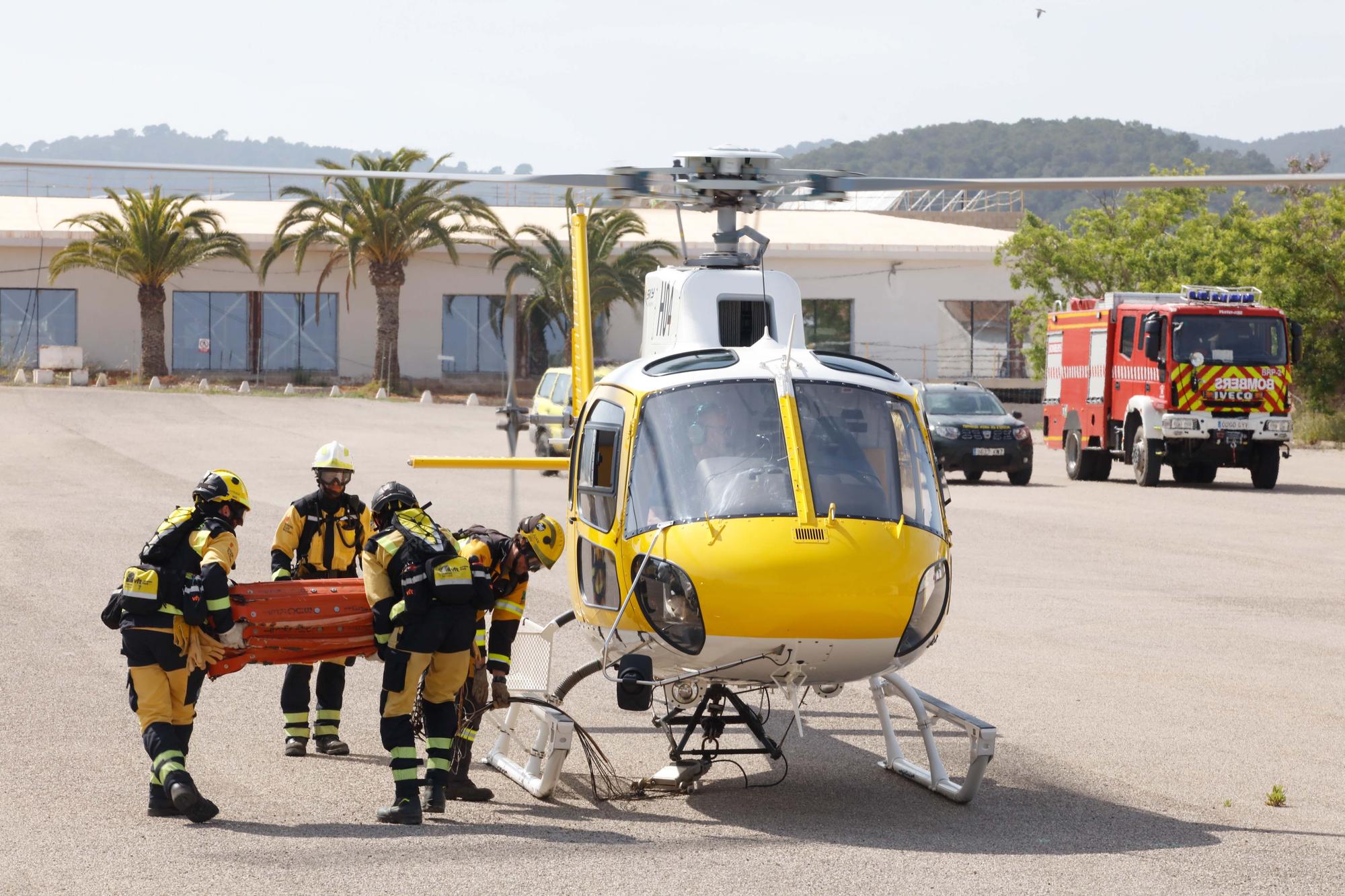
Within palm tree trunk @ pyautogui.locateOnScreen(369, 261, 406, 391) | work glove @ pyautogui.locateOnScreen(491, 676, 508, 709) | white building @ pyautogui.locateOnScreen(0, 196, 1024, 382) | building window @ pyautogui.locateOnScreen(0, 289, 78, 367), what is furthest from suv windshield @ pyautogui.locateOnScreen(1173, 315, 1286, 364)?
building window @ pyautogui.locateOnScreen(0, 289, 78, 367)

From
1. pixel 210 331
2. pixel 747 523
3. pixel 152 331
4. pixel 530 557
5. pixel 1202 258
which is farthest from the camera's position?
pixel 210 331

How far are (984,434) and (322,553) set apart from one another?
17.8 m

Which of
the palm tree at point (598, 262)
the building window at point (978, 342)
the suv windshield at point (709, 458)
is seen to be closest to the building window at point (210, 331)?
the palm tree at point (598, 262)

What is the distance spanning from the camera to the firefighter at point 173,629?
7.02 metres

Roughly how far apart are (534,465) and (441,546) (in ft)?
8.92

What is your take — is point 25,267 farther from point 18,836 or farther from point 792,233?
point 18,836

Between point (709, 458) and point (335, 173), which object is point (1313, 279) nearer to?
point (335, 173)

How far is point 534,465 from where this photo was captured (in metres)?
9.93

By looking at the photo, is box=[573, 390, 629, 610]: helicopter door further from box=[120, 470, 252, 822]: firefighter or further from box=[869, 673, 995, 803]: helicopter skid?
box=[120, 470, 252, 822]: firefighter

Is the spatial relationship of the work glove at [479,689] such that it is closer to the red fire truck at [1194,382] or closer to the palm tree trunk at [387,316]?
the red fire truck at [1194,382]

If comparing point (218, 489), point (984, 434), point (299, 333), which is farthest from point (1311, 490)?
point (299, 333)

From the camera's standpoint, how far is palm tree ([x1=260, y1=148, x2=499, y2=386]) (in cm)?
4091

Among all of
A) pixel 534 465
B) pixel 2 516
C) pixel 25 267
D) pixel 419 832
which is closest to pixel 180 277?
pixel 25 267

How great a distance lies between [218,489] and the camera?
7.34 meters
